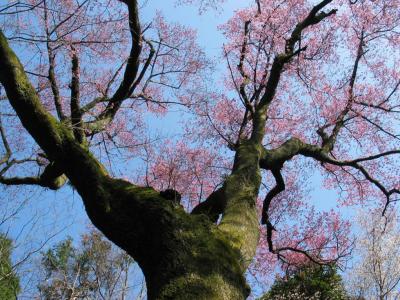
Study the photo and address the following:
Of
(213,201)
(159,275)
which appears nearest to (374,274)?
(213,201)

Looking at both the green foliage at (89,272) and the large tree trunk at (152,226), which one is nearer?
the large tree trunk at (152,226)

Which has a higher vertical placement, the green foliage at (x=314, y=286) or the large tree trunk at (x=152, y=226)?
the green foliage at (x=314, y=286)

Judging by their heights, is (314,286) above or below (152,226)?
above

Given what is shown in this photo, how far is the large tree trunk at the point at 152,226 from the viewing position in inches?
106

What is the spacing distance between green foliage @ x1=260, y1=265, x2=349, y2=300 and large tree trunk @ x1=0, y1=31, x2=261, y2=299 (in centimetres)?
1130

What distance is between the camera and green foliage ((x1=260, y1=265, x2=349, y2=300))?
46.0ft

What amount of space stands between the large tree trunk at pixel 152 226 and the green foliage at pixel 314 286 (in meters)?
11.3

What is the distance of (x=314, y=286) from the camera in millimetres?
14195

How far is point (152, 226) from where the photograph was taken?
3027mm

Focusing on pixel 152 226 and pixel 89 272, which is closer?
pixel 152 226

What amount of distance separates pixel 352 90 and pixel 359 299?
33.4 feet

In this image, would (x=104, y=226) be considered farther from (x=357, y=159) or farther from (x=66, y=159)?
(x=357, y=159)

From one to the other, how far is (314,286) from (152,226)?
12.8 m

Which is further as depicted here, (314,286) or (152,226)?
(314,286)
